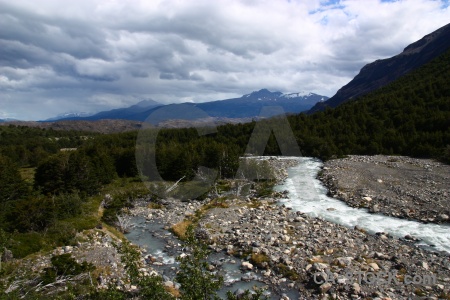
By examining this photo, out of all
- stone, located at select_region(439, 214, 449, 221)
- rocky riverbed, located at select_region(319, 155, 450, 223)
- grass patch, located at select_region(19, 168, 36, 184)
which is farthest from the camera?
grass patch, located at select_region(19, 168, 36, 184)

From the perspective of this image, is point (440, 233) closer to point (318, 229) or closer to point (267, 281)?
point (318, 229)

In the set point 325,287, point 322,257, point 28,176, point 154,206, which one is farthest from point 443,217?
point 28,176

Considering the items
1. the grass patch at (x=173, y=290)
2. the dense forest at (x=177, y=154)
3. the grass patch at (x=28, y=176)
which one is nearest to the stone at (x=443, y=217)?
the grass patch at (x=173, y=290)

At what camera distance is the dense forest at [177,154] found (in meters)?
23.4

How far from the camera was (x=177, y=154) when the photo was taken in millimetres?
49750

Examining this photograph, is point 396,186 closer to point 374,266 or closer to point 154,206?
point 374,266

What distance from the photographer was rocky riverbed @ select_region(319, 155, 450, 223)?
1030 inches

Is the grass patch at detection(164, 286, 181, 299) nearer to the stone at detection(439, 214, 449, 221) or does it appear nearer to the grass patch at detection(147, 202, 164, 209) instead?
the grass patch at detection(147, 202, 164, 209)

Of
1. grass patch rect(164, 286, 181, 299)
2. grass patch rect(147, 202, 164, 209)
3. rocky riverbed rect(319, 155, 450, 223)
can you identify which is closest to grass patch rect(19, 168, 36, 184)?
grass patch rect(147, 202, 164, 209)

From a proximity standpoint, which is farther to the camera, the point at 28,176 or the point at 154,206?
the point at 28,176

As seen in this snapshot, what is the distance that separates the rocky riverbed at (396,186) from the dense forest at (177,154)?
351 inches

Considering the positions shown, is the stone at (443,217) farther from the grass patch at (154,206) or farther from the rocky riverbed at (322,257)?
the grass patch at (154,206)

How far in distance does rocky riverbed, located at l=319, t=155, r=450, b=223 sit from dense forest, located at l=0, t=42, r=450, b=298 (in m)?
8.92

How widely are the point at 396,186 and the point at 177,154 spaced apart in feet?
101
